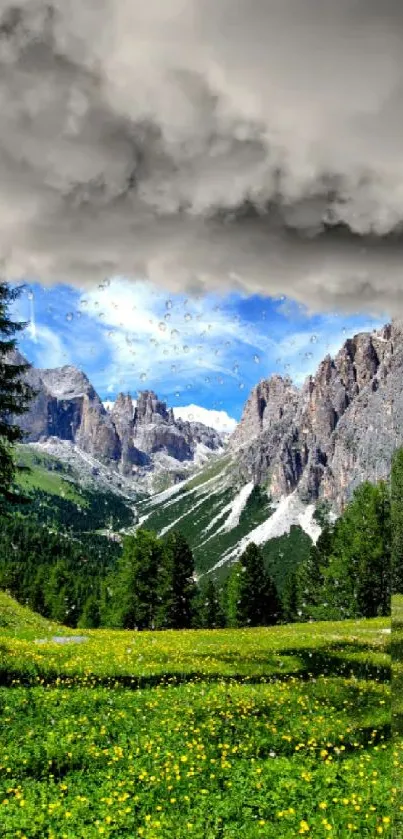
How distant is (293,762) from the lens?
10070 millimetres

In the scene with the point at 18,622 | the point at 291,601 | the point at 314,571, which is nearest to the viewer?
the point at 18,622

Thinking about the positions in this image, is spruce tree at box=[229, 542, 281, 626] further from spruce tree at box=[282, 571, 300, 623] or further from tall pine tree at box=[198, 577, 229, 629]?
tall pine tree at box=[198, 577, 229, 629]

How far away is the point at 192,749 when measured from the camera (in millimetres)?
10633

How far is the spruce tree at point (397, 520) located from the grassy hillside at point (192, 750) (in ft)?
3.64

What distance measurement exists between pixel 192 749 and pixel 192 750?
0.18 ft

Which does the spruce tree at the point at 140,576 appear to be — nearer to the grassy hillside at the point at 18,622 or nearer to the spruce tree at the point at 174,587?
the spruce tree at the point at 174,587

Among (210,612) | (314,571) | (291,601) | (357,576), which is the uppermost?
(357,576)

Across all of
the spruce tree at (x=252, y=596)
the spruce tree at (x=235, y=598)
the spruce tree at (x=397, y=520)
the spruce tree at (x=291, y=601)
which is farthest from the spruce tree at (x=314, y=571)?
the spruce tree at (x=397, y=520)

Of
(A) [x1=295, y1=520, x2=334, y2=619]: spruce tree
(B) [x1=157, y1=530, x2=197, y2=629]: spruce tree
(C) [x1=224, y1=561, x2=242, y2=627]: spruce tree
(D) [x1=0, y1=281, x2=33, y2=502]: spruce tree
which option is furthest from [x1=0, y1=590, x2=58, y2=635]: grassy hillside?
(A) [x1=295, y1=520, x2=334, y2=619]: spruce tree

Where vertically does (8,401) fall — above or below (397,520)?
above

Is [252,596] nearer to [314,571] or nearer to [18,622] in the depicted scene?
[314,571]

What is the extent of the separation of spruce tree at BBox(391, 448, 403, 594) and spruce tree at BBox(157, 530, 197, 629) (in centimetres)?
7732

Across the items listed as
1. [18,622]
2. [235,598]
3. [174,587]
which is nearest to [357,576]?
[174,587]

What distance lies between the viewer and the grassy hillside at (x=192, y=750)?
8125 mm
